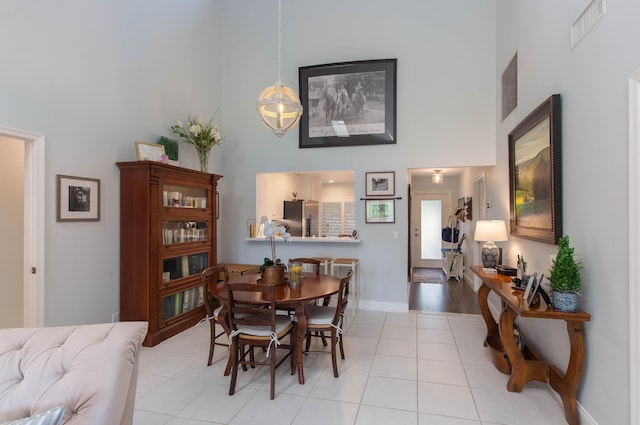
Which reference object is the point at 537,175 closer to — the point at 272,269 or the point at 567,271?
the point at 567,271

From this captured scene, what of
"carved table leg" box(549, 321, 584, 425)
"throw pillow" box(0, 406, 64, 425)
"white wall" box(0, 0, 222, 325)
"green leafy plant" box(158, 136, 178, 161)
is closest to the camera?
"throw pillow" box(0, 406, 64, 425)

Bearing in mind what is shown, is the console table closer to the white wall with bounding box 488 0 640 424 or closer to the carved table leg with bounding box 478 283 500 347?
the white wall with bounding box 488 0 640 424

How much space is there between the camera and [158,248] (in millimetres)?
3508

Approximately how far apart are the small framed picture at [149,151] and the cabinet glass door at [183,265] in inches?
46.8

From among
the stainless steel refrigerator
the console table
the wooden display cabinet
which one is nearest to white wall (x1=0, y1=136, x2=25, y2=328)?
the wooden display cabinet

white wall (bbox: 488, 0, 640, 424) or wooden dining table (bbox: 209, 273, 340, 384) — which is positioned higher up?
white wall (bbox: 488, 0, 640, 424)

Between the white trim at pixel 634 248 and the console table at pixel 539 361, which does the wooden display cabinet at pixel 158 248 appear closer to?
the console table at pixel 539 361

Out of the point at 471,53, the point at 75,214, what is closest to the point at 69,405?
the point at 75,214

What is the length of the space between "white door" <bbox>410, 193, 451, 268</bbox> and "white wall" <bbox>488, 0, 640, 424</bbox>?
20.6ft

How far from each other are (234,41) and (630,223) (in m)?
5.68

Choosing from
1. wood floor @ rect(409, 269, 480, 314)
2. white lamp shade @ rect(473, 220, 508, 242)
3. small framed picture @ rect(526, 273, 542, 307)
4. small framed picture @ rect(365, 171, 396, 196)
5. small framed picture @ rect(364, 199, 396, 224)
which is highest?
small framed picture @ rect(365, 171, 396, 196)

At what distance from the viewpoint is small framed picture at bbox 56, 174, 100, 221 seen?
116 inches

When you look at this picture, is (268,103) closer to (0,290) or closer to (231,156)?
(231,156)

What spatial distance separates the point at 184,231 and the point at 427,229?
700cm
